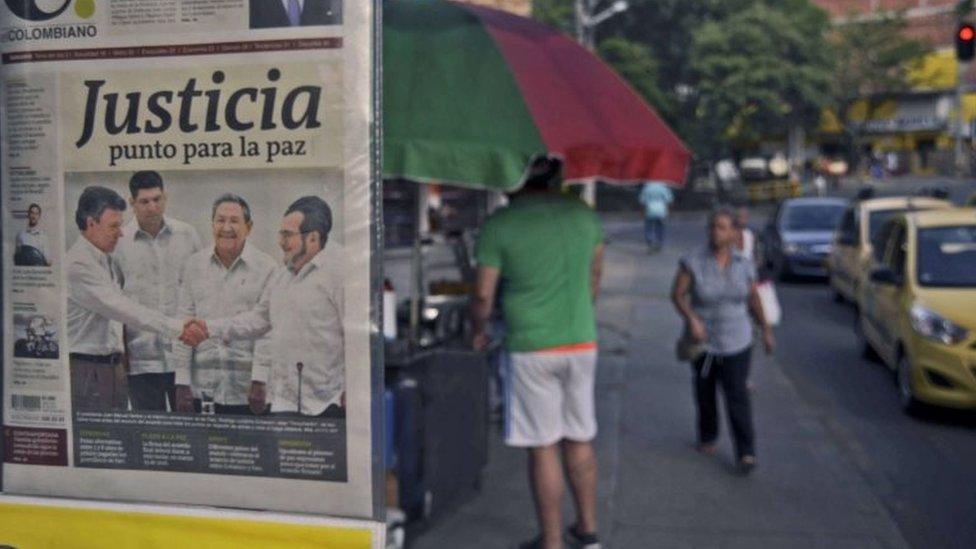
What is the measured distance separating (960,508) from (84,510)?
5.51m

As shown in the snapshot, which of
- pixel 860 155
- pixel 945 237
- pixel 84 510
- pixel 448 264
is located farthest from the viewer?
pixel 860 155

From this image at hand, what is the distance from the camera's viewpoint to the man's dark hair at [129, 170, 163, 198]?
2766 millimetres

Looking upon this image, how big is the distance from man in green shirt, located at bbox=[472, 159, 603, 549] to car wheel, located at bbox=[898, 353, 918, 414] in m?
4.80

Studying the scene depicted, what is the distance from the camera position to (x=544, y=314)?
5508mm

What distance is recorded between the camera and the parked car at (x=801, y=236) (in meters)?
20.7

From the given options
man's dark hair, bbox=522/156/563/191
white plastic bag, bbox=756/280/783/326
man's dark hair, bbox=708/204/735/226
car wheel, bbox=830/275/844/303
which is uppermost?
man's dark hair, bbox=522/156/563/191

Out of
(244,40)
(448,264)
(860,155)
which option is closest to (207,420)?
(244,40)

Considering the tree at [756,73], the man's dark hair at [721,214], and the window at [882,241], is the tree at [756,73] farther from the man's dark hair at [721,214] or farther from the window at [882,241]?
the man's dark hair at [721,214]

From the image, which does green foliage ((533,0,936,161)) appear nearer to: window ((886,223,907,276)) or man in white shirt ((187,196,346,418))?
window ((886,223,907,276))

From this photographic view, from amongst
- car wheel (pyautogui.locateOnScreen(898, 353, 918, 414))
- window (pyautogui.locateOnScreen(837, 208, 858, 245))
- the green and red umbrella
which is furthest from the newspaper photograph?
window (pyautogui.locateOnScreen(837, 208, 858, 245))

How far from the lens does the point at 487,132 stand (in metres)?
Result: 4.82

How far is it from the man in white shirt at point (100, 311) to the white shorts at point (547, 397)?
2872 millimetres

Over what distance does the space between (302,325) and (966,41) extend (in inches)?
695

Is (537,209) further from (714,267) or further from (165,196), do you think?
(165,196)
